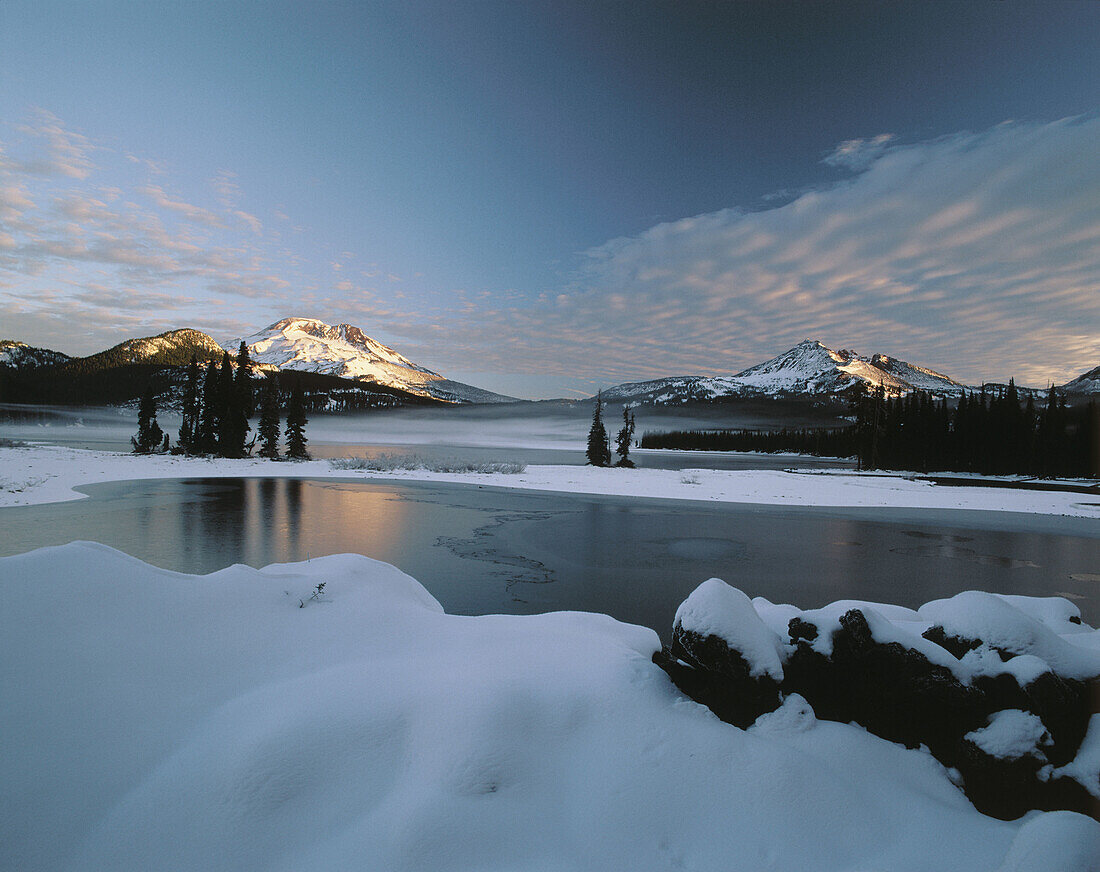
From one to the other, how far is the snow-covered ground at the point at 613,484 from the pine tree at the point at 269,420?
719 centimetres

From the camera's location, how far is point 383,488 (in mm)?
31719

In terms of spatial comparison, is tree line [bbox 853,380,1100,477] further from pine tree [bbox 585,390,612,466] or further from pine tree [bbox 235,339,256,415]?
pine tree [bbox 235,339,256,415]

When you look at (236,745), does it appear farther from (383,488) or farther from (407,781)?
(383,488)

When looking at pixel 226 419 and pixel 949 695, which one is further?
pixel 226 419

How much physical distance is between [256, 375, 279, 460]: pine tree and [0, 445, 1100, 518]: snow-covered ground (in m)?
7.19

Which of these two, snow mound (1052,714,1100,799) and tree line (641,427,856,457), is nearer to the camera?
snow mound (1052,714,1100,799)

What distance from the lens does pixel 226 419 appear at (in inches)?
2031

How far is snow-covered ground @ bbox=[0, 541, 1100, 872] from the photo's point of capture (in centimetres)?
261

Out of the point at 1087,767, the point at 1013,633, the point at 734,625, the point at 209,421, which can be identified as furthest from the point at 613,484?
the point at 209,421

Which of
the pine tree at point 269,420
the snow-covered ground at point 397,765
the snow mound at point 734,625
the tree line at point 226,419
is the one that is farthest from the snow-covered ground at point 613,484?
the snow mound at point 734,625

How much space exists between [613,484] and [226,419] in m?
42.1

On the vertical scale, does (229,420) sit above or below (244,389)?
below

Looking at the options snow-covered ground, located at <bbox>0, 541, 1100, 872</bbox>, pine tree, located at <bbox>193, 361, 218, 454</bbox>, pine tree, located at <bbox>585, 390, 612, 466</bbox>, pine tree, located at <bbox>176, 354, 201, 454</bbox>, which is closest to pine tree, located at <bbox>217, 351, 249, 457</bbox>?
pine tree, located at <bbox>193, 361, 218, 454</bbox>

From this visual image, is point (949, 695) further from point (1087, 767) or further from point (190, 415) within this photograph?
point (190, 415)
